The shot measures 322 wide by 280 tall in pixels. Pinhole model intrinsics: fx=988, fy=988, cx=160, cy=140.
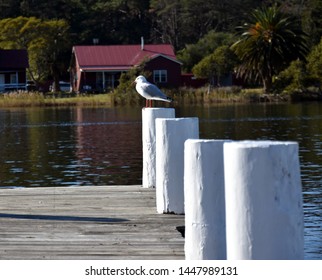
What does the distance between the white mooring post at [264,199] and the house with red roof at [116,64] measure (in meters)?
62.6

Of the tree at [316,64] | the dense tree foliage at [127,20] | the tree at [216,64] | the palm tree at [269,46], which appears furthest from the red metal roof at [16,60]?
the tree at [316,64]

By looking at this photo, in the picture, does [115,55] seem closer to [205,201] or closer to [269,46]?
[269,46]

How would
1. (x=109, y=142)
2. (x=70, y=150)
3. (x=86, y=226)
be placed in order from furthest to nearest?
(x=109, y=142)
(x=70, y=150)
(x=86, y=226)

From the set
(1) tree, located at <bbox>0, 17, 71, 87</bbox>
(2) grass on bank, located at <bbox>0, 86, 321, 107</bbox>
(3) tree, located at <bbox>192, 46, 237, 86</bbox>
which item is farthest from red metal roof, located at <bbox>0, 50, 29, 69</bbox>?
(3) tree, located at <bbox>192, 46, 237, 86</bbox>

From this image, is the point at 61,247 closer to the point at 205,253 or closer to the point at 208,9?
the point at 205,253

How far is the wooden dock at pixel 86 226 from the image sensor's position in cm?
718

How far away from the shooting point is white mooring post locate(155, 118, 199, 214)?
8.84 m

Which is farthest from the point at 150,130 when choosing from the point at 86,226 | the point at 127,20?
the point at 127,20

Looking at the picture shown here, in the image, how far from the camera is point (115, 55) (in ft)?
231

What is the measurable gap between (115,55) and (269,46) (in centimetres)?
1331

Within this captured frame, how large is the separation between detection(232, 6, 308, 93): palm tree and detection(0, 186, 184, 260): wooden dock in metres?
51.5

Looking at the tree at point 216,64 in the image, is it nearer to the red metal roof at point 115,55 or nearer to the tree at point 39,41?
the red metal roof at point 115,55

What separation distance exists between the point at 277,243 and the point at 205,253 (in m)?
1.42

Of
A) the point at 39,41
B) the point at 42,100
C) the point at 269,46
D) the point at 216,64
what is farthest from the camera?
the point at 39,41
